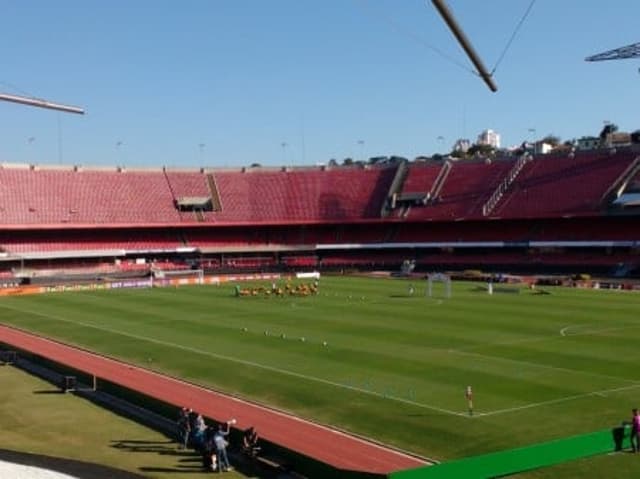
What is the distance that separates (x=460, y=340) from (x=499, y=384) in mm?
9667

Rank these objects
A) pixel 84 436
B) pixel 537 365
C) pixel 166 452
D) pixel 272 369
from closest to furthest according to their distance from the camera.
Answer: pixel 166 452
pixel 84 436
pixel 537 365
pixel 272 369

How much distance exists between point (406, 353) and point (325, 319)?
13.3 metres

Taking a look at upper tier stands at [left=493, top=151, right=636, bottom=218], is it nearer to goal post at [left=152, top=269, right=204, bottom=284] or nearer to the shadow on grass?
goal post at [left=152, top=269, right=204, bottom=284]

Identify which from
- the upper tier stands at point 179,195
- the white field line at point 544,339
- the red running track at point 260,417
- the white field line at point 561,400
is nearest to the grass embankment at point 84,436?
the red running track at point 260,417

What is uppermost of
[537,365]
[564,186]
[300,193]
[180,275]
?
[300,193]

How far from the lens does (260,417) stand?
2609 cm

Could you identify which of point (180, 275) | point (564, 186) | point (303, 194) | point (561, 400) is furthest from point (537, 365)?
Result: point (303, 194)

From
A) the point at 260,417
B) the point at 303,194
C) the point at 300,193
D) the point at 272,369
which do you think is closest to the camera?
the point at 260,417

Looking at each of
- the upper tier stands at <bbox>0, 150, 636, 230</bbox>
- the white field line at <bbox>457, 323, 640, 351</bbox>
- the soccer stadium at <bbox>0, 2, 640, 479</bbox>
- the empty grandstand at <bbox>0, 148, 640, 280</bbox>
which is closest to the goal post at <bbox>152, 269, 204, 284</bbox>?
the soccer stadium at <bbox>0, 2, 640, 479</bbox>

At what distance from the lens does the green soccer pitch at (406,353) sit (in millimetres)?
25172

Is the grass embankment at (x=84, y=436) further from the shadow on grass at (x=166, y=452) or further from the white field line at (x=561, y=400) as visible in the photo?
the white field line at (x=561, y=400)

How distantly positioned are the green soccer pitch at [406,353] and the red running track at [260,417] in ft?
2.78

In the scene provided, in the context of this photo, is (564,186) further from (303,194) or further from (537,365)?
(537,365)

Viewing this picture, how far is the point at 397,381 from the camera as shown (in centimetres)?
3073
